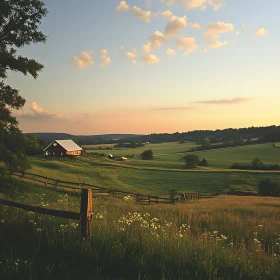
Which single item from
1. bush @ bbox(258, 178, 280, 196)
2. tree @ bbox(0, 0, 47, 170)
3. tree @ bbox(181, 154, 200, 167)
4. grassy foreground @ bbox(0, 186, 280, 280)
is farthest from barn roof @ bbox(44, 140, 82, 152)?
grassy foreground @ bbox(0, 186, 280, 280)

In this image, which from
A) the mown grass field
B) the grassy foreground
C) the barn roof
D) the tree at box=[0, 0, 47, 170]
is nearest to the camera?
the grassy foreground

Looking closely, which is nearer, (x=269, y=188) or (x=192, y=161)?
(x=269, y=188)

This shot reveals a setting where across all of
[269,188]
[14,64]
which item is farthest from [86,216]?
[269,188]

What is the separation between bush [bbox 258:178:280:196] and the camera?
4812 centimetres

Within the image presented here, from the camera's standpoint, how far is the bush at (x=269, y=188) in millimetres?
48125

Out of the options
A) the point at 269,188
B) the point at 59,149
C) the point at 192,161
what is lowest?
the point at 269,188

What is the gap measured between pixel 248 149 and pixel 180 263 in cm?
11968

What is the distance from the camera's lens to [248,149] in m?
116

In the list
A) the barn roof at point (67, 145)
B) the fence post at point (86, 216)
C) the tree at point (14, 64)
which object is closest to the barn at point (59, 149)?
the barn roof at point (67, 145)

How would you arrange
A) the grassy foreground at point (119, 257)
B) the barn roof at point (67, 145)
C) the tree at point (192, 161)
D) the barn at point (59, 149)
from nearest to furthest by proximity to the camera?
the grassy foreground at point (119, 257)
the barn at point (59, 149)
the barn roof at point (67, 145)
the tree at point (192, 161)

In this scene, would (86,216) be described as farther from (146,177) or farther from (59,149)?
(59,149)

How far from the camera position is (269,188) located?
4856 cm

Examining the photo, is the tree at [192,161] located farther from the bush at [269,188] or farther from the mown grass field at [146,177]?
the bush at [269,188]

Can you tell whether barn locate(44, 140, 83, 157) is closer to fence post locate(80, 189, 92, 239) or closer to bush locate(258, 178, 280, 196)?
bush locate(258, 178, 280, 196)
